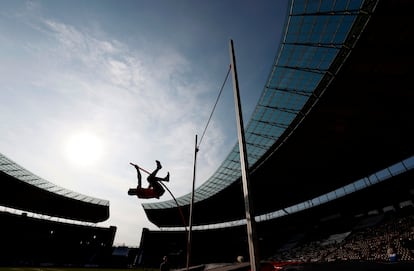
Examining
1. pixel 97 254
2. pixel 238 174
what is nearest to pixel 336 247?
pixel 238 174

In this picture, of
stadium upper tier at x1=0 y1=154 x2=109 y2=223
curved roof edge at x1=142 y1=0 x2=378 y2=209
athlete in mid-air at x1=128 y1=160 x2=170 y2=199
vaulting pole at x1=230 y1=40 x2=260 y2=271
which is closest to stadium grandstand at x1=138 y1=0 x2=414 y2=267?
curved roof edge at x1=142 y1=0 x2=378 y2=209

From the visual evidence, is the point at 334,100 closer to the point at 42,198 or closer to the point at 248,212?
the point at 248,212

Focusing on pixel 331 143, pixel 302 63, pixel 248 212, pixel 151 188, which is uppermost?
pixel 302 63

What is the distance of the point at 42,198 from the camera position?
129 feet

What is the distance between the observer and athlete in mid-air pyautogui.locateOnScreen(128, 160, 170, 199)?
8211 millimetres

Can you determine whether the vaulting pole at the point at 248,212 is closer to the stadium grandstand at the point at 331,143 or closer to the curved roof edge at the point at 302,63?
the stadium grandstand at the point at 331,143

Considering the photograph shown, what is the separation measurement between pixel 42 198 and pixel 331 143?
153 ft

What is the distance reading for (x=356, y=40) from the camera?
38.8 feet

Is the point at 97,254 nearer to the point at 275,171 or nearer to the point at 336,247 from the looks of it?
the point at 275,171

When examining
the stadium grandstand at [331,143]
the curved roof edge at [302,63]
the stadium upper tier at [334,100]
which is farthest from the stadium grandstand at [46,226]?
the curved roof edge at [302,63]

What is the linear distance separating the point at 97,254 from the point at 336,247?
4276 cm

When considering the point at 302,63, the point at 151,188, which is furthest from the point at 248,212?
the point at 302,63

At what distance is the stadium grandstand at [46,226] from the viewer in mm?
35094

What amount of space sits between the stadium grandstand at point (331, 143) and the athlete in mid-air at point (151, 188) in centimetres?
414
